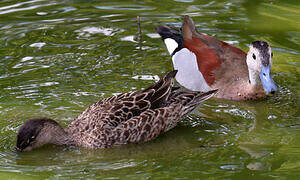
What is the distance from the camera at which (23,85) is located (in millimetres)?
8859

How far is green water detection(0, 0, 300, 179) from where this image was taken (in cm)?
642

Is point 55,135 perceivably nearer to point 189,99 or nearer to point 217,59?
point 189,99

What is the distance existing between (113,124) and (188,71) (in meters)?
3.04

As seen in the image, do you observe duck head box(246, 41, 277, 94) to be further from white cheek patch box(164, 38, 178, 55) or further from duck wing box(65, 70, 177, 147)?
white cheek patch box(164, 38, 178, 55)

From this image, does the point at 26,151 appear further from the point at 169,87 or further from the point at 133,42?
the point at 133,42

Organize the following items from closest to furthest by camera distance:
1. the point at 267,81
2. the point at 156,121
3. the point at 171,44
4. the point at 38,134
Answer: the point at 38,134, the point at 156,121, the point at 267,81, the point at 171,44

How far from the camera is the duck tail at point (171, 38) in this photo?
10.3m

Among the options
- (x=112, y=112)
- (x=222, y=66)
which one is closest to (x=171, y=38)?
(x=222, y=66)

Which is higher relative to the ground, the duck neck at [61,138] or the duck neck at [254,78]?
the duck neck at [254,78]

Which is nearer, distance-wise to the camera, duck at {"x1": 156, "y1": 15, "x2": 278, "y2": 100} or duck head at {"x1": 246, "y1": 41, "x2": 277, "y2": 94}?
duck head at {"x1": 246, "y1": 41, "x2": 277, "y2": 94}

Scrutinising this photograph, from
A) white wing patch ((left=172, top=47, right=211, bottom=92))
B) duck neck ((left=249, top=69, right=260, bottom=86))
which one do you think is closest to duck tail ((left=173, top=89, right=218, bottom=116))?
duck neck ((left=249, top=69, right=260, bottom=86))

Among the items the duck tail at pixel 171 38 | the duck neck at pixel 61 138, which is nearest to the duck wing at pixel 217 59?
the duck tail at pixel 171 38

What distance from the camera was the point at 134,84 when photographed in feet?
29.2

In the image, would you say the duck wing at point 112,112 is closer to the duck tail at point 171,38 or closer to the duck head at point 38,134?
the duck head at point 38,134
